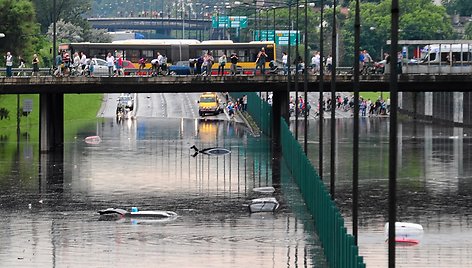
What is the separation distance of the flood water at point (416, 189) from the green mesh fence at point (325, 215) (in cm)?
179

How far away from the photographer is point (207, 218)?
260 ft

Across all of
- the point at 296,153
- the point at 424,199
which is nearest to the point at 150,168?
the point at 296,153

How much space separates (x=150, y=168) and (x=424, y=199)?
26894 mm

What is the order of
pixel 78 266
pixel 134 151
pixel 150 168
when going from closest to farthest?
pixel 78 266
pixel 150 168
pixel 134 151

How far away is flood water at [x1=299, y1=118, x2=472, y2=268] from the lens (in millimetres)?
65812

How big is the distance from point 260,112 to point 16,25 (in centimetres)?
3358

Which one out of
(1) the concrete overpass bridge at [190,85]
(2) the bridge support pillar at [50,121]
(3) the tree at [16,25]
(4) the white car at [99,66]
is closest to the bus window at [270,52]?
(4) the white car at [99,66]

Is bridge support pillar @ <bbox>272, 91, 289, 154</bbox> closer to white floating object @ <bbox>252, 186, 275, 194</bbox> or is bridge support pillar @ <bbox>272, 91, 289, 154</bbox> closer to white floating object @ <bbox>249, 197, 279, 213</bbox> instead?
white floating object @ <bbox>252, 186, 275, 194</bbox>

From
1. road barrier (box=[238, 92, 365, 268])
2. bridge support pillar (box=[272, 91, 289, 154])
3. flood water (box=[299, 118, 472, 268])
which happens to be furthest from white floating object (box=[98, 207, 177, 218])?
bridge support pillar (box=[272, 91, 289, 154])

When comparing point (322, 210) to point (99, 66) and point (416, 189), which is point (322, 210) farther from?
point (99, 66)

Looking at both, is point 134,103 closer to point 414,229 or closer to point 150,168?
point 150,168

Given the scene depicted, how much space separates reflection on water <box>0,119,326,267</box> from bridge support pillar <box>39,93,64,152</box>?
5.13ft

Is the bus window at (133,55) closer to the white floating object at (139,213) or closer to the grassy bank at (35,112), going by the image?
the grassy bank at (35,112)

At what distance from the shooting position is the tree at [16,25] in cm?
17075
